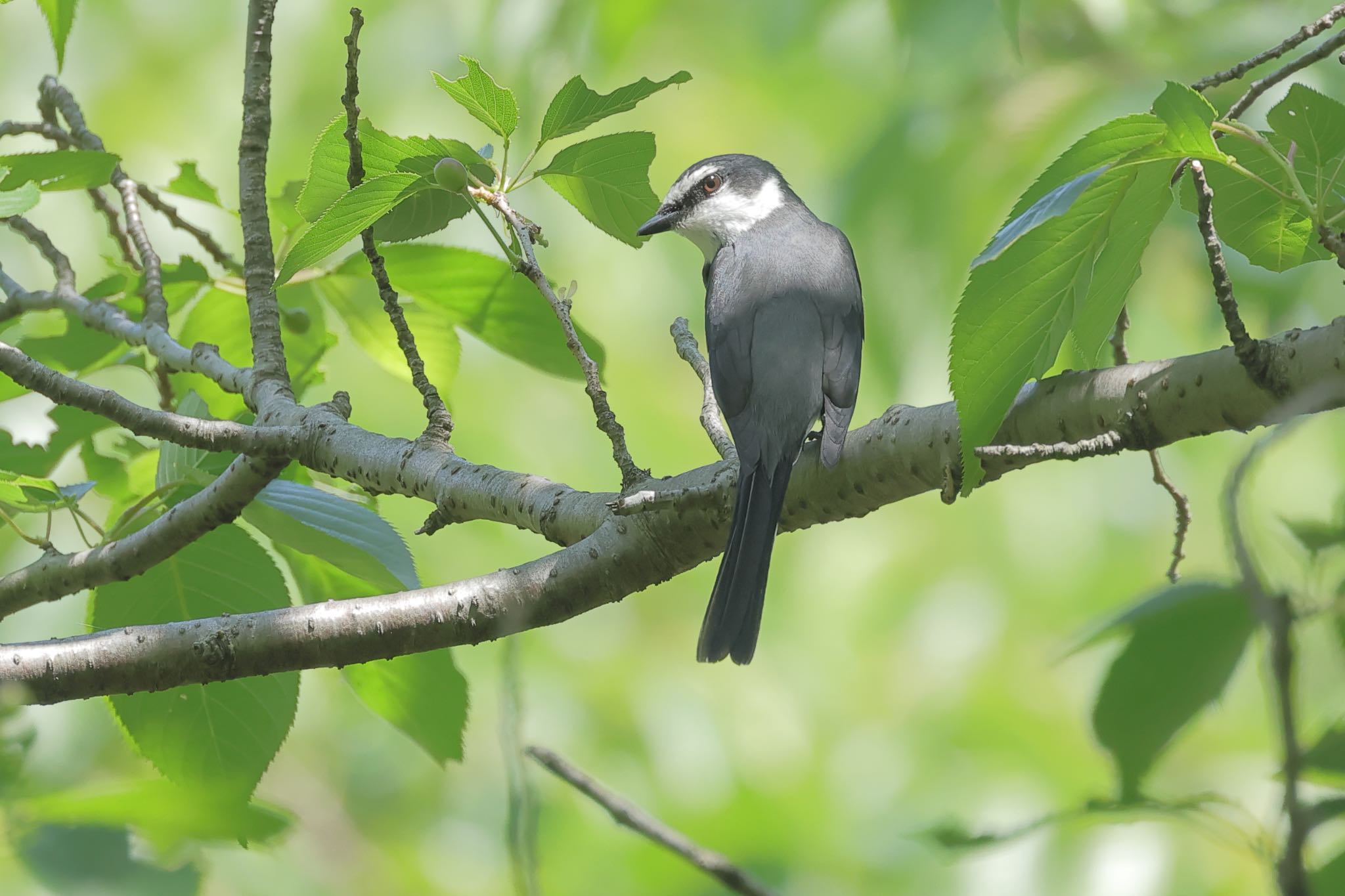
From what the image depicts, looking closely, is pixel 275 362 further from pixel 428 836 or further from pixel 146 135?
pixel 146 135

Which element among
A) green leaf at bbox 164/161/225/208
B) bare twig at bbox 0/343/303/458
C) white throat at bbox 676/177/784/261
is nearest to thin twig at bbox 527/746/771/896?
bare twig at bbox 0/343/303/458

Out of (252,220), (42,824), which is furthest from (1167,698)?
(252,220)

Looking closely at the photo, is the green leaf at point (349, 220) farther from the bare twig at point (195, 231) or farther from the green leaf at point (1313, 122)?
the green leaf at point (1313, 122)

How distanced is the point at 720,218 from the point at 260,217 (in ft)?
5.26

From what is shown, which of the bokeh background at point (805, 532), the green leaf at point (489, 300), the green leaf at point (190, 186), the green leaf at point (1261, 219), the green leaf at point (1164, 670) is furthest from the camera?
the bokeh background at point (805, 532)

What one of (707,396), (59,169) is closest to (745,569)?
(707,396)

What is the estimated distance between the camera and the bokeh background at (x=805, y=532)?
4.07 metres

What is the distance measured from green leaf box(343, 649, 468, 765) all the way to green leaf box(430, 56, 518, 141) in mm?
872

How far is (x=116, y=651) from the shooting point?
1617 millimetres

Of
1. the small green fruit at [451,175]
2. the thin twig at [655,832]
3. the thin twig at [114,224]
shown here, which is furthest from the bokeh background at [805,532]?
the thin twig at [655,832]

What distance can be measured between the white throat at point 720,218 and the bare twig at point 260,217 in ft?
4.79

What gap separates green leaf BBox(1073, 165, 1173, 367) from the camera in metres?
1.41

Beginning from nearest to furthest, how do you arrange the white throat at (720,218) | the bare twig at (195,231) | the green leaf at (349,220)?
the green leaf at (349,220), the bare twig at (195,231), the white throat at (720,218)

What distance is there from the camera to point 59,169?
1.98 metres
